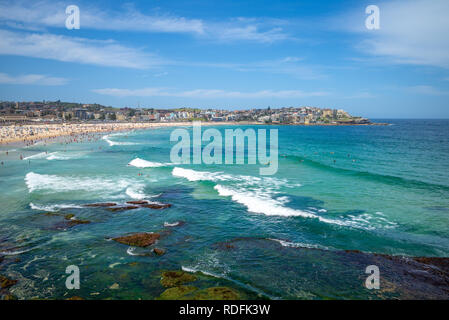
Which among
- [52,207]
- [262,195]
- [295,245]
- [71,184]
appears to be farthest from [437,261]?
[71,184]

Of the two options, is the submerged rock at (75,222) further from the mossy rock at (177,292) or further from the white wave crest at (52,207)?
the mossy rock at (177,292)

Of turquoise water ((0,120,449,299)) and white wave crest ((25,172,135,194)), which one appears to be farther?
white wave crest ((25,172,135,194))

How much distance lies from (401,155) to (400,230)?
122ft

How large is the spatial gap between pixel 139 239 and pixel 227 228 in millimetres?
5045

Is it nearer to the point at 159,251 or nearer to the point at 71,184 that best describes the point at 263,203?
the point at 159,251

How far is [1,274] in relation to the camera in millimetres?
11977

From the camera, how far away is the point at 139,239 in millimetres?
15367

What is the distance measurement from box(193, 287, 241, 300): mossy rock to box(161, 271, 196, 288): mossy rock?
123cm

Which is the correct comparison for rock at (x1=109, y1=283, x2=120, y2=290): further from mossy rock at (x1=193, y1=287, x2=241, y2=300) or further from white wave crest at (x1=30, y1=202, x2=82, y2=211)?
white wave crest at (x1=30, y1=202, x2=82, y2=211)

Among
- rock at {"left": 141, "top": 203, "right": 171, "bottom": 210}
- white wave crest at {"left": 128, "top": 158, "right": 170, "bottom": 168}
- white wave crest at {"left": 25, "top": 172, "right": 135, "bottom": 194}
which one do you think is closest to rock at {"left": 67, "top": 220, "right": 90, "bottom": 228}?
rock at {"left": 141, "top": 203, "right": 171, "bottom": 210}

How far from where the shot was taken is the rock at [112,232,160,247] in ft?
49.1
